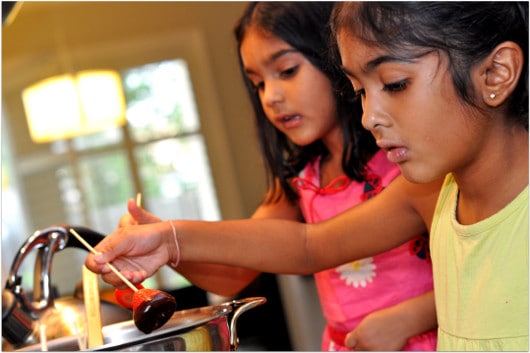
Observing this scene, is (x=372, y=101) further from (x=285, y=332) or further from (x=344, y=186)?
(x=285, y=332)

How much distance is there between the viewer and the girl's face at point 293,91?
3.85 ft

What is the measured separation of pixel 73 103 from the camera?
185 inches

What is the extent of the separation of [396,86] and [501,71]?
93mm

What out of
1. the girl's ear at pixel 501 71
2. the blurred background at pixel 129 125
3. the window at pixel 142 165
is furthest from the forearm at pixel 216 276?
the window at pixel 142 165

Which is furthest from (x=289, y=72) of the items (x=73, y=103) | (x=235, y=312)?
(x=73, y=103)

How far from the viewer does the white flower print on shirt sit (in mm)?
1181

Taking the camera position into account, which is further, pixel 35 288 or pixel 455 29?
pixel 35 288

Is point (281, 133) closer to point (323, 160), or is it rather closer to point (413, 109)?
point (323, 160)

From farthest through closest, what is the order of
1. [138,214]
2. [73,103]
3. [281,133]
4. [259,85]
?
[73,103] < [281,133] < [259,85] < [138,214]

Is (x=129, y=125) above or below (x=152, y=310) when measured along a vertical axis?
above

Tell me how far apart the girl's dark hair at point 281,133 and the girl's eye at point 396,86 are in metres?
0.37

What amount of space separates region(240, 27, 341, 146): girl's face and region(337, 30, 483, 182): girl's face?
0.42 metres

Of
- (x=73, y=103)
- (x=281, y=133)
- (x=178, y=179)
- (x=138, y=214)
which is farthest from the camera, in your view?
(x=178, y=179)

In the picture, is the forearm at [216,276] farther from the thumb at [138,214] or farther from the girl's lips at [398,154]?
the girl's lips at [398,154]
